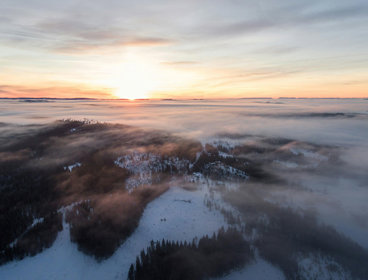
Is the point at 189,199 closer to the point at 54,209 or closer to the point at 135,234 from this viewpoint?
the point at 135,234

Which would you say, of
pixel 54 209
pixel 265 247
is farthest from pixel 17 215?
pixel 265 247

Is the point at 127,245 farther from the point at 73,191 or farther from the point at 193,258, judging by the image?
the point at 73,191

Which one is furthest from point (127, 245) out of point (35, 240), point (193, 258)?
point (35, 240)

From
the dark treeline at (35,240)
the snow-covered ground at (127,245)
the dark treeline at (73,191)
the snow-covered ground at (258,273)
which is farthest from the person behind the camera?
the dark treeline at (73,191)

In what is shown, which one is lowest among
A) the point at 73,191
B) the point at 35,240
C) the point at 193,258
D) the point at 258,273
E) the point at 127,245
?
the point at 258,273

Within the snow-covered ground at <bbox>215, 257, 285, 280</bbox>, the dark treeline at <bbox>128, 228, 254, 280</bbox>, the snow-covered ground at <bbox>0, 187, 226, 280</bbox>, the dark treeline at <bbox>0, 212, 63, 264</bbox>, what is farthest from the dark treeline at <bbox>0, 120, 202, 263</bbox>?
the snow-covered ground at <bbox>215, 257, 285, 280</bbox>

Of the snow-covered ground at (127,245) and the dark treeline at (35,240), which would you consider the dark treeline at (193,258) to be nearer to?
the snow-covered ground at (127,245)

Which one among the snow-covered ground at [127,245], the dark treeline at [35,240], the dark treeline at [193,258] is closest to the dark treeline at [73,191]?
the dark treeline at [35,240]

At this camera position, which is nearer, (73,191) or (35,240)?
(35,240)
